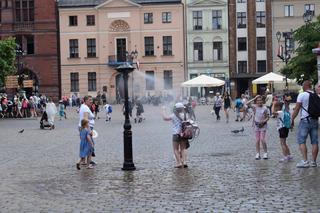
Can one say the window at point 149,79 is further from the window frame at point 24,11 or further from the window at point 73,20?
the window frame at point 24,11

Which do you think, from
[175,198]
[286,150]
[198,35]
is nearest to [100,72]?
[198,35]

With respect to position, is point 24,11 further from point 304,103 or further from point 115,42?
point 304,103

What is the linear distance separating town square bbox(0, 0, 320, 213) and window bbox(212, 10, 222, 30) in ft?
0.41

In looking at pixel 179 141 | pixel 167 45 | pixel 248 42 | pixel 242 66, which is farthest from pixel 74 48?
pixel 179 141

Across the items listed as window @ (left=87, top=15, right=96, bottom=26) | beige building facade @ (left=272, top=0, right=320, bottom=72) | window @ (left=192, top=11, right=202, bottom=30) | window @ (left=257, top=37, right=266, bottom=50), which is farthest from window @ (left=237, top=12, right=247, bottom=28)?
window @ (left=87, top=15, right=96, bottom=26)

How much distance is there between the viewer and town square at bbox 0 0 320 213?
37.5 feet

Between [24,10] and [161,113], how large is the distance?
55.4 m

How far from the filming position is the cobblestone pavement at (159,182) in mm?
10117

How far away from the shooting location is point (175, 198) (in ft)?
35.1

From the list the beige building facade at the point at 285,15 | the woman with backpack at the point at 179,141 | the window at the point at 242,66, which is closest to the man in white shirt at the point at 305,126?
the woman with backpack at the point at 179,141

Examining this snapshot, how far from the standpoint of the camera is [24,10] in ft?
242

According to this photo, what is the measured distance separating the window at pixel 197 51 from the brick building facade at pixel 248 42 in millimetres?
3385

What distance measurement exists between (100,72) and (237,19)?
17.0 metres

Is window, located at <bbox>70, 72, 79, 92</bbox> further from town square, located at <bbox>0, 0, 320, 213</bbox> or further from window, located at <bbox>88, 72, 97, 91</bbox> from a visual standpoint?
window, located at <bbox>88, 72, 97, 91</bbox>
